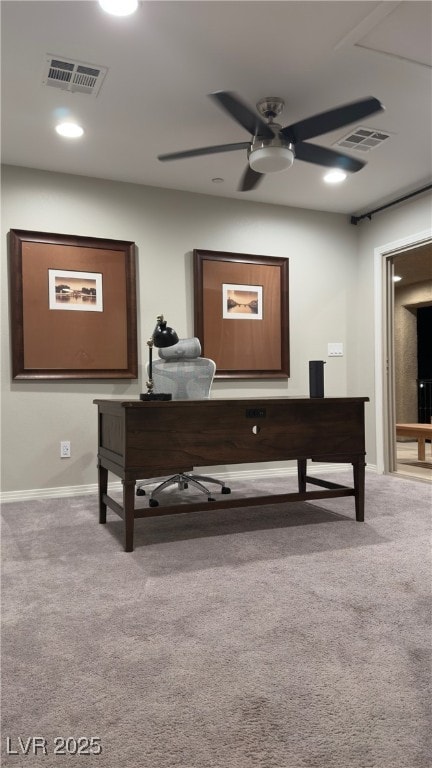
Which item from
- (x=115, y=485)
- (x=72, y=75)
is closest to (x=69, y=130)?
(x=72, y=75)

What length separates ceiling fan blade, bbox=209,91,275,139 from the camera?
2465 millimetres

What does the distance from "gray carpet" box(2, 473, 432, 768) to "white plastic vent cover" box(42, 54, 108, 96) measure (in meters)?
2.65

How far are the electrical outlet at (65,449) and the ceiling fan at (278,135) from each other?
235 centimetres

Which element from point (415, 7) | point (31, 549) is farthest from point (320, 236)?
point (31, 549)

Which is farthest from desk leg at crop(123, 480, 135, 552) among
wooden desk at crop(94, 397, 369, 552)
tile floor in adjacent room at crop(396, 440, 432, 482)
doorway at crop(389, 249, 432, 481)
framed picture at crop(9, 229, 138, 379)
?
doorway at crop(389, 249, 432, 481)

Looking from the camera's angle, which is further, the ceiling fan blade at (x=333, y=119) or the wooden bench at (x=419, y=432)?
the wooden bench at (x=419, y=432)

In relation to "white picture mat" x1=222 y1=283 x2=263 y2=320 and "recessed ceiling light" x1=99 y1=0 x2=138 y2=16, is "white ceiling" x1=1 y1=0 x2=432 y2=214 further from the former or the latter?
"white picture mat" x1=222 y1=283 x2=263 y2=320

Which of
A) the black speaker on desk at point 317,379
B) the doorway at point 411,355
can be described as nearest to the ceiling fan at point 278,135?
the black speaker on desk at point 317,379

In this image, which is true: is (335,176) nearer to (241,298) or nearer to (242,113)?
(241,298)

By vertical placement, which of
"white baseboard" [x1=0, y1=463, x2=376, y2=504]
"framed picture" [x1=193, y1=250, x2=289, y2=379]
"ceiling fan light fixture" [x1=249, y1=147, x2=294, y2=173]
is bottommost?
"white baseboard" [x1=0, y1=463, x2=376, y2=504]

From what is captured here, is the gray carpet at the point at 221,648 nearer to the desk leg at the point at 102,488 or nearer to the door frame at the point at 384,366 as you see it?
the desk leg at the point at 102,488

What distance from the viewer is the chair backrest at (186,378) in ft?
13.0

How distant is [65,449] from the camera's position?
4152mm

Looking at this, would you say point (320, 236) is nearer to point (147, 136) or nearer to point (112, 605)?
point (147, 136)
